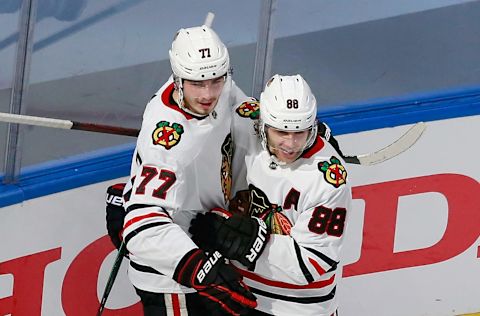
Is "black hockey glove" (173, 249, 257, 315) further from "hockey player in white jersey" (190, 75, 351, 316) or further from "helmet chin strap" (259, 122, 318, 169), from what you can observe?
"helmet chin strap" (259, 122, 318, 169)

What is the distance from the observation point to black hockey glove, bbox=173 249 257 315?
311 cm

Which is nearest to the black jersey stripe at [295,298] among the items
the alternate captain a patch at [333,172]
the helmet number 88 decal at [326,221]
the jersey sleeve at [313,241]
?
the jersey sleeve at [313,241]

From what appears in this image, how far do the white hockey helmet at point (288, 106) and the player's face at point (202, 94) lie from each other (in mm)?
126

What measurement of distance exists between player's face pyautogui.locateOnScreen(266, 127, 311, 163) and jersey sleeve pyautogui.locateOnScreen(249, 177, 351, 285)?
13cm

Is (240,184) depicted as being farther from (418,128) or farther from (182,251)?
(418,128)

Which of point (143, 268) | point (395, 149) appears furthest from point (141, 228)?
point (395, 149)

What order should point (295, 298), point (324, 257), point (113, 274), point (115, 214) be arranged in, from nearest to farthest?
point (324, 257)
point (295, 298)
point (115, 214)
point (113, 274)

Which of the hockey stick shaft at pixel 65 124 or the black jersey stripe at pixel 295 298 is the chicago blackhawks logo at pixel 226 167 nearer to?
→ the black jersey stripe at pixel 295 298

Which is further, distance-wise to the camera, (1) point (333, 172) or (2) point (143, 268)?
(2) point (143, 268)

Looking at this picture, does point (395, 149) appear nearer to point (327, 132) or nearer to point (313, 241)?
point (327, 132)

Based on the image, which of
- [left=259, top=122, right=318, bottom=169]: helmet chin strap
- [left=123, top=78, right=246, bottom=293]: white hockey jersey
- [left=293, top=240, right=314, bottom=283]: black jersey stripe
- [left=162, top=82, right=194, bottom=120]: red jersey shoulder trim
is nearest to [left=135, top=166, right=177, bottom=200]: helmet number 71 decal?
[left=123, top=78, right=246, bottom=293]: white hockey jersey

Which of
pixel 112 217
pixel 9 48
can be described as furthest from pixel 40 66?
pixel 112 217

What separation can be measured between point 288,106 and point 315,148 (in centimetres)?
19

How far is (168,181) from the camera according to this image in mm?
3090
